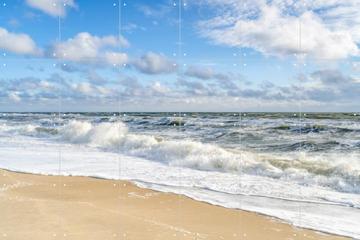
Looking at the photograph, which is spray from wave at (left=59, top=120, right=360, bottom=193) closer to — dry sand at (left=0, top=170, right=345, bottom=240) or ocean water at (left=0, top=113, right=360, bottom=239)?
ocean water at (left=0, top=113, right=360, bottom=239)

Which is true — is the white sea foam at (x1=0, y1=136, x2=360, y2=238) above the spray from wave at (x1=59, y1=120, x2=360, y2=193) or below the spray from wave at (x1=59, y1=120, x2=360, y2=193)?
below

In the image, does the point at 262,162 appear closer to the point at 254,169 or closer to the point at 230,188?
the point at 254,169

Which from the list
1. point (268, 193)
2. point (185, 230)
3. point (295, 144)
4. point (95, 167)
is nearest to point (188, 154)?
point (95, 167)

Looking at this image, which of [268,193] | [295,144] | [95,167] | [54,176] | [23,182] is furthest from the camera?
[295,144]

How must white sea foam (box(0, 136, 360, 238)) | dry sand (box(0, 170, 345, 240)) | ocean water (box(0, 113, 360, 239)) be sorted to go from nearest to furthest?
1. dry sand (box(0, 170, 345, 240))
2. white sea foam (box(0, 136, 360, 238))
3. ocean water (box(0, 113, 360, 239))

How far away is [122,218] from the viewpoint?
18.0 ft

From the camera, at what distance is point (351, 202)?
6.86 m

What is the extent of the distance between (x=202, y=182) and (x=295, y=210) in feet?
8.53

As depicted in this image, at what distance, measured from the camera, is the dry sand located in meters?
4.76

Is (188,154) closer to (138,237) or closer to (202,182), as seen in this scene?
(202,182)

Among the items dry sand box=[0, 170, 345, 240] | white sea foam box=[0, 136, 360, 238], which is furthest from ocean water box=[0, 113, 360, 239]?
dry sand box=[0, 170, 345, 240]

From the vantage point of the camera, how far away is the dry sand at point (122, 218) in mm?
4758

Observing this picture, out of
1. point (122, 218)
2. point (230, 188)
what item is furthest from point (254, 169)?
point (122, 218)

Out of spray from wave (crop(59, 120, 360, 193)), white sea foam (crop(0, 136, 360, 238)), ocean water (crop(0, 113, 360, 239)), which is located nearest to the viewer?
white sea foam (crop(0, 136, 360, 238))
